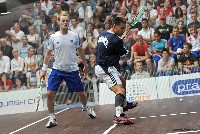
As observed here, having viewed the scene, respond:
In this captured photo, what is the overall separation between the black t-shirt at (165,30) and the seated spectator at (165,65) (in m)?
0.82

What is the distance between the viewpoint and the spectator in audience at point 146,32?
1361 centimetres

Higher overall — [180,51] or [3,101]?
[180,51]

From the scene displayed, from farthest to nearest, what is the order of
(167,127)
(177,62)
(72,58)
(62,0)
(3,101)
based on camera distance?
(62,0) < (3,101) < (177,62) < (72,58) < (167,127)

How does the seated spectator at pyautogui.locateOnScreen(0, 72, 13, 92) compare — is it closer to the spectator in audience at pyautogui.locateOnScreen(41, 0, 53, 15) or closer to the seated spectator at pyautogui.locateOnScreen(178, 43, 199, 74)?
the spectator in audience at pyautogui.locateOnScreen(41, 0, 53, 15)

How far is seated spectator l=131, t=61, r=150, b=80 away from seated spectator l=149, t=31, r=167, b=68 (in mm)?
546

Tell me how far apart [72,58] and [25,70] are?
6720 millimetres

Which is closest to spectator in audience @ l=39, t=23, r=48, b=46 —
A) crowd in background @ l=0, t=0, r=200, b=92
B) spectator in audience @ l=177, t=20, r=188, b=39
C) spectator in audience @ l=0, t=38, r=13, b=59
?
crowd in background @ l=0, t=0, r=200, b=92

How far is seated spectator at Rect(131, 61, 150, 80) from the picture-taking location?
40.9 ft

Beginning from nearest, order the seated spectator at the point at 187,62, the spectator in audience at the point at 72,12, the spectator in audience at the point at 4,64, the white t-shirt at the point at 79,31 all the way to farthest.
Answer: the seated spectator at the point at 187,62 → the spectator in audience at the point at 4,64 → the white t-shirt at the point at 79,31 → the spectator in audience at the point at 72,12

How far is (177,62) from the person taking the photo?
12.4m

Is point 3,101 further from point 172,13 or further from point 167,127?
point 167,127

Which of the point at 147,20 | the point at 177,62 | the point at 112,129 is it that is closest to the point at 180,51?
the point at 177,62

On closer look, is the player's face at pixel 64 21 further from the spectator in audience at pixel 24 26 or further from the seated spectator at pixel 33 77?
the spectator in audience at pixel 24 26

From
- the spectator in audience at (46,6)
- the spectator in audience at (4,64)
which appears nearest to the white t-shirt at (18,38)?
the spectator in audience at (4,64)
